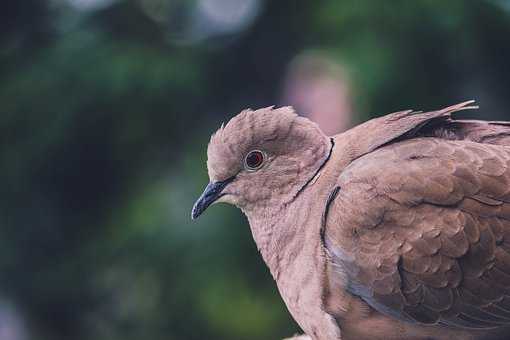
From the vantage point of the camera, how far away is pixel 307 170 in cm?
293

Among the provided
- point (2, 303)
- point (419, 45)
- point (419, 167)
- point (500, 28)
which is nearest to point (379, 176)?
point (419, 167)

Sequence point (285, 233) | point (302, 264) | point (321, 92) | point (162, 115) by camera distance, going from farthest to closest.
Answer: point (162, 115), point (321, 92), point (285, 233), point (302, 264)

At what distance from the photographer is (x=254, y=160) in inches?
116

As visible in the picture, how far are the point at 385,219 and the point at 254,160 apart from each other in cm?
54

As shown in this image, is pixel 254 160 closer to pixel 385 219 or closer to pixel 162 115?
pixel 385 219

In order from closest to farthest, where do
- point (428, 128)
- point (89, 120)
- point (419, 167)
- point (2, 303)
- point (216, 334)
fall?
point (419, 167)
point (428, 128)
point (216, 334)
point (89, 120)
point (2, 303)

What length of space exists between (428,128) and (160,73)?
2.22 metres

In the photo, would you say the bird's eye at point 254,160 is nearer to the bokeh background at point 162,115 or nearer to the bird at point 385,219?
the bird at point 385,219

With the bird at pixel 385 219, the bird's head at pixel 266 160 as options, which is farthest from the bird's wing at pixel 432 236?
the bird's head at pixel 266 160

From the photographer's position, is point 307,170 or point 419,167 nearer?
point 419,167

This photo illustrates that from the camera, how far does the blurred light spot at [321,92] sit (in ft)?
13.7

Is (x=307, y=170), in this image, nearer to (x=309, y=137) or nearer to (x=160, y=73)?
(x=309, y=137)

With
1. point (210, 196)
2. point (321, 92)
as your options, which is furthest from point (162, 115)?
point (210, 196)

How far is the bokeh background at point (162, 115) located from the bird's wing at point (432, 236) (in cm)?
160
